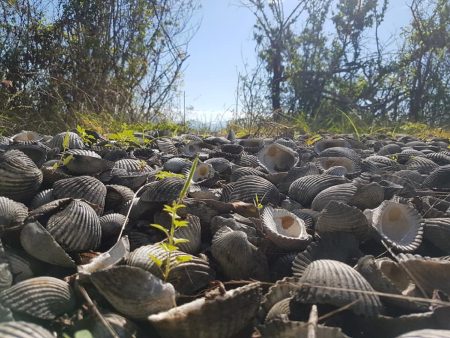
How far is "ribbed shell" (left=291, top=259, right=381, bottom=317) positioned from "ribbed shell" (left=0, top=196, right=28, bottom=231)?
3.45 ft

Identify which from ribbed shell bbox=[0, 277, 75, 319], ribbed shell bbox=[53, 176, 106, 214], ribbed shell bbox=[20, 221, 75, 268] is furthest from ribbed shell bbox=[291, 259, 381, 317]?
ribbed shell bbox=[53, 176, 106, 214]

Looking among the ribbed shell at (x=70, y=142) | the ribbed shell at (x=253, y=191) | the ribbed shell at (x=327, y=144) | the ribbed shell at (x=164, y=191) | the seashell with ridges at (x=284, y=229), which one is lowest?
the seashell with ridges at (x=284, y=229)

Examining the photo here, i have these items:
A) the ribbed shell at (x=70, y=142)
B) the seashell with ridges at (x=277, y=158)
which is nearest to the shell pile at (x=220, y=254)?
the seashell with ridges at (x=277, y=158)

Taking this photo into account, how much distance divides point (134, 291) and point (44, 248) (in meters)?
0.42

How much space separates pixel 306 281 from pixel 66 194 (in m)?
1.19

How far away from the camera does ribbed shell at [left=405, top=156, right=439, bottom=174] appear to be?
2.88 meters

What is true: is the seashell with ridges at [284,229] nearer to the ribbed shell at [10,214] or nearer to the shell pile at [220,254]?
the shell pile at [220,254]

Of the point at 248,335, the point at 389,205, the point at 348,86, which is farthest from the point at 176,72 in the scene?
the point at 248,335

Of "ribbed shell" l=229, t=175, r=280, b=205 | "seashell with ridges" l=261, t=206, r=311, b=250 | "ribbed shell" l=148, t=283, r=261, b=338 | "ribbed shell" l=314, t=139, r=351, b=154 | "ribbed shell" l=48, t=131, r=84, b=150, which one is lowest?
"ribbed shell" l=148, t=283, r=261, b=338

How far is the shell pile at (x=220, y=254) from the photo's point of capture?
1.13m

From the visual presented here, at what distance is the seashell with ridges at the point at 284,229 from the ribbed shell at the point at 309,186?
391mm

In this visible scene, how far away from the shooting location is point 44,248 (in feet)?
4.60

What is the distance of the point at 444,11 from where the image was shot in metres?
11.2

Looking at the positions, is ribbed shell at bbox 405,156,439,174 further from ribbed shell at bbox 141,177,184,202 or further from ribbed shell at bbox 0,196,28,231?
ribbed shell at bbox 0,196,28,231
